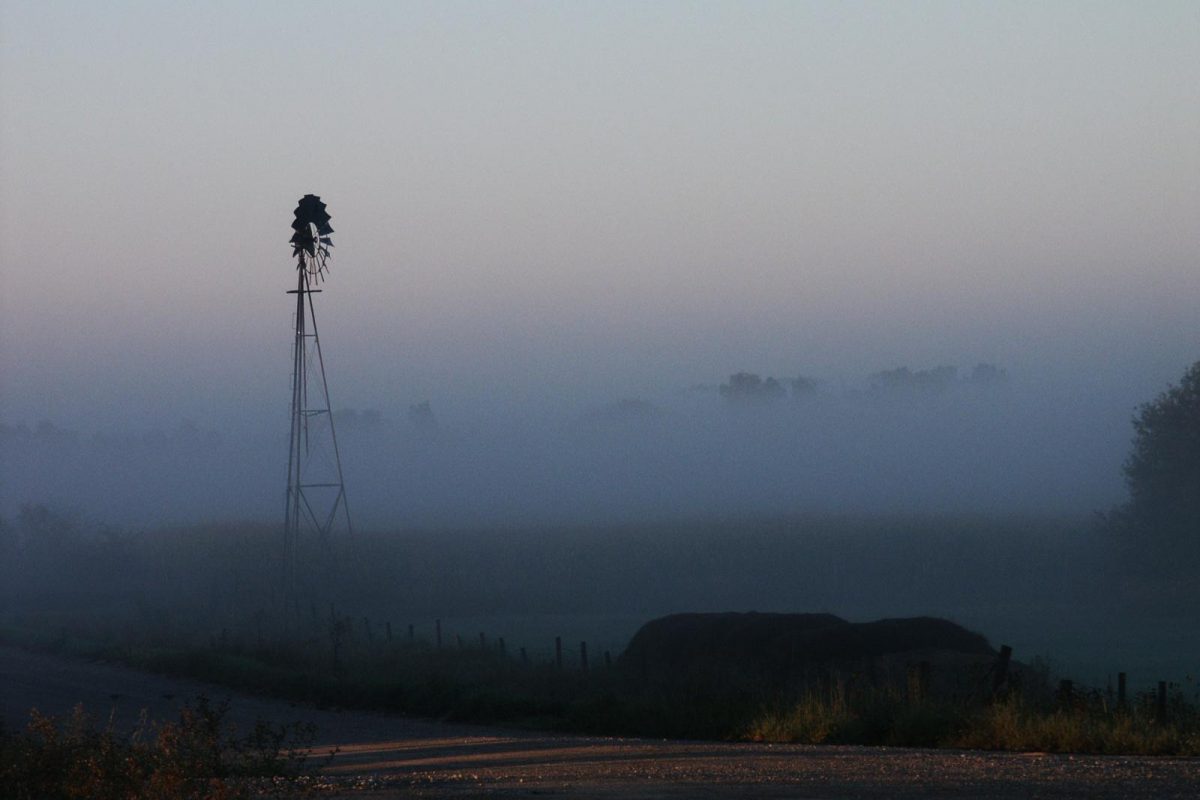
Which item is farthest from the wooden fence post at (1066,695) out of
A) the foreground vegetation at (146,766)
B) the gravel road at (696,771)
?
the foreground vegetation at (146,766)

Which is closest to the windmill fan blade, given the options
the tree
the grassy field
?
the grassy field

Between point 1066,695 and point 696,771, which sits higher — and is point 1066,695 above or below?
above

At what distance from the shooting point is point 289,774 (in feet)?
41.7

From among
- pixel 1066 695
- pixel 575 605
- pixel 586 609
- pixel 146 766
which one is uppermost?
pixel 575 605

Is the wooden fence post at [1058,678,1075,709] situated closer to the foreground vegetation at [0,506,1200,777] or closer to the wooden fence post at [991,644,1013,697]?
the foreground vegetation at [0,506,1200,777]

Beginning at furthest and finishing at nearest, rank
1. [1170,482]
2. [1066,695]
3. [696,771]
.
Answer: [1170,482] → [1066,695] → [696,771]

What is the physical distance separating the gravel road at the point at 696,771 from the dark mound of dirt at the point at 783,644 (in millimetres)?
8261

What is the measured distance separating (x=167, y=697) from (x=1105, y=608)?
4877cm

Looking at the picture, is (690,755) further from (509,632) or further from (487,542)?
(487,542)

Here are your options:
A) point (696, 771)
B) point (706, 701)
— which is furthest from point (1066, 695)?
point (696, 771)

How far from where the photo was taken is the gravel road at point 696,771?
13.4 metres

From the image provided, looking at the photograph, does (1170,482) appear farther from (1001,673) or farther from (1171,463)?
(1001,673)

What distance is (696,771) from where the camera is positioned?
15.5m

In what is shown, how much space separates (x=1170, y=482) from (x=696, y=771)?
191ft
